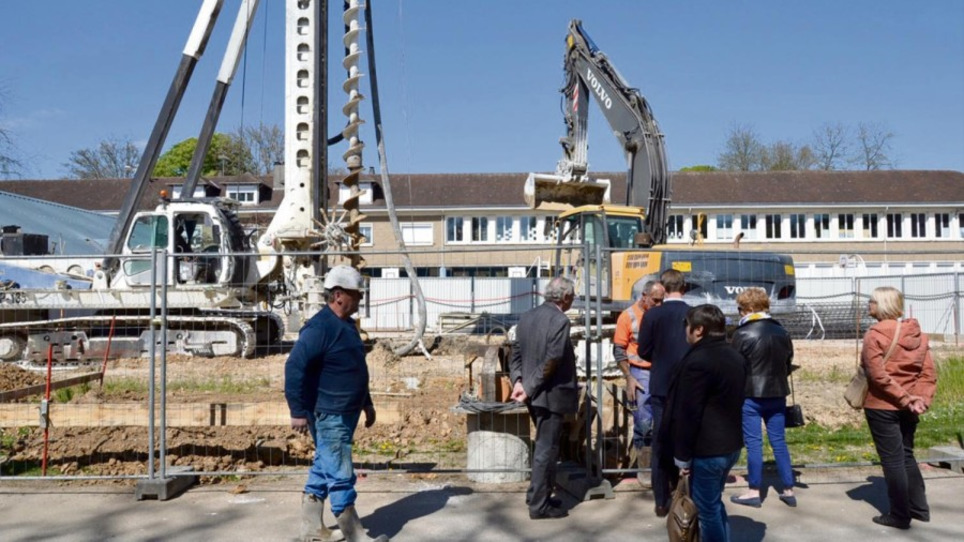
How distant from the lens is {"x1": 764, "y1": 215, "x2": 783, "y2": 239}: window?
152 ft

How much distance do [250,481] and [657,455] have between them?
3684mm

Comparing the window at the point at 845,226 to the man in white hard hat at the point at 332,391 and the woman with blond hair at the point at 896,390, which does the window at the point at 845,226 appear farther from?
the man in white hard hat at the point at 332,391

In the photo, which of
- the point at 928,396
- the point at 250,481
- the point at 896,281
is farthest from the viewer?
the point at 896,281

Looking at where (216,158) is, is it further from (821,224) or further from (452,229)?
(821,224)

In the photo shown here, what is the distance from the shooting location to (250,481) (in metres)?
7.58

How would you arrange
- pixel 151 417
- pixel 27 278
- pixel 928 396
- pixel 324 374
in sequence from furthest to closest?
pixel 27 278 → pixel 151 417 → pixel 928 396 → pixel 324 374

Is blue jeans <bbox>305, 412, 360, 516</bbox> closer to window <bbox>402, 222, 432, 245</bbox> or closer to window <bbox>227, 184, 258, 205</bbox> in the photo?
window <bbox>402, 222, 432, 245</bbox>

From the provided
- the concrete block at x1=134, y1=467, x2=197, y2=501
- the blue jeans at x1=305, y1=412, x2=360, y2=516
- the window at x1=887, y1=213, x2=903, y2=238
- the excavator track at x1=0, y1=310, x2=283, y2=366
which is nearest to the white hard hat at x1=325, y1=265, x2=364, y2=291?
the blue jeans at x1=305, y1=412, x2=360, y2=516

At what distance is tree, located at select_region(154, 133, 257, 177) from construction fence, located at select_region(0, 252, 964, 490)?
155ft

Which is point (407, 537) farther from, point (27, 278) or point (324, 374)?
point (27, 278)

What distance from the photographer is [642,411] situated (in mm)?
7176

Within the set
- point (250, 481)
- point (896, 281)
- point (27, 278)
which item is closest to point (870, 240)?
point (896, 281)

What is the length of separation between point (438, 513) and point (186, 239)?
11013 mm

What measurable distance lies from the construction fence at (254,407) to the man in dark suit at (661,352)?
1.60 ft
